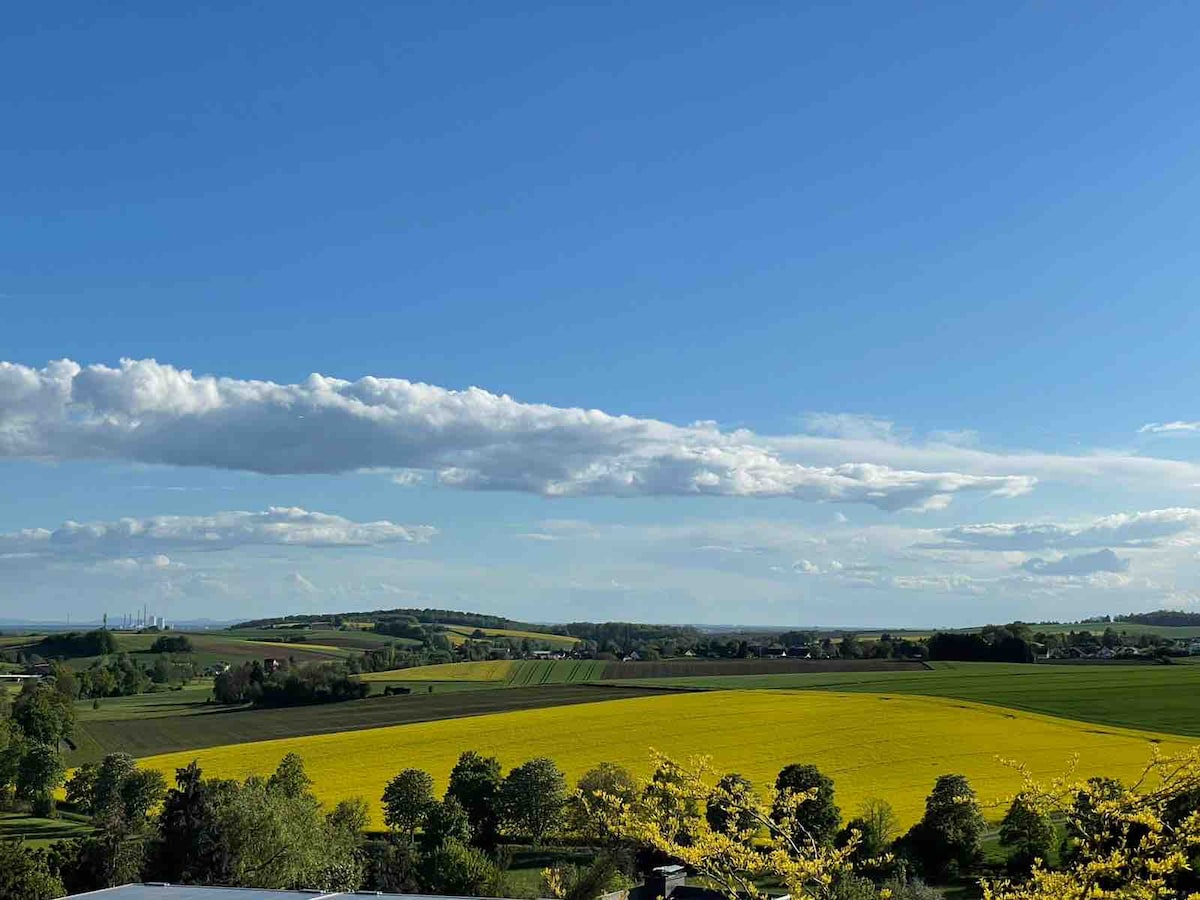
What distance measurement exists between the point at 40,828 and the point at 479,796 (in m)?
24.7

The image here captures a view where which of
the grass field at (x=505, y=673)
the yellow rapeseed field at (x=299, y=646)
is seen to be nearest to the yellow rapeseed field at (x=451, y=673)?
the grass field at (x=505, y=673)

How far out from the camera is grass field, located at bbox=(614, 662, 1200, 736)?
2859 inches

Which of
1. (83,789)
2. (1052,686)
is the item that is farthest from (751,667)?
(83,789)

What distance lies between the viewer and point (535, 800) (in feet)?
174

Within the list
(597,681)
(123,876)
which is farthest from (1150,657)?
(123,876)

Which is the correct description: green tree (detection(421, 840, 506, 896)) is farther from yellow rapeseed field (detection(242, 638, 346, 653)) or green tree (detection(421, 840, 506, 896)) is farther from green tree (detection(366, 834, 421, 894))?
yellow rapeseed field (detection(242, 638, 346, 653))

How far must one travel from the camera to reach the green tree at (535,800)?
5281 cm

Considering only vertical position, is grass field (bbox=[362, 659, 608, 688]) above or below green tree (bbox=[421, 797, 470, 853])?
above

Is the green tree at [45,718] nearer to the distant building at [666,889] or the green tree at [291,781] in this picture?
the green tree at [291,781]

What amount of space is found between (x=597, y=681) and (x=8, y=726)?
175 feet

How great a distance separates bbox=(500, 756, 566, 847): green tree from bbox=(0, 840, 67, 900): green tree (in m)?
19.6

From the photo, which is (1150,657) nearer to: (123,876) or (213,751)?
(213,751)

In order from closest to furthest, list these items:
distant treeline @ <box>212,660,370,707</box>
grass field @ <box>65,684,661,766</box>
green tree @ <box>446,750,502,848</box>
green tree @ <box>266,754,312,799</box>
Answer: green tree @ <box>446,750,502,848</box>
green tree @ <box>266,754,312,799</box>
grass field @ <box>65,684,661,766</box>
distant treeline @ <box>212,660,370,707</box>

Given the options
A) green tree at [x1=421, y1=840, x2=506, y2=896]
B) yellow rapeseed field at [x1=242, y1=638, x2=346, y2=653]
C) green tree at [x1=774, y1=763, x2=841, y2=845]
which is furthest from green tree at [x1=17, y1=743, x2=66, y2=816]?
yellow rapeseed field at [x1=242, y1=638, x2=346, y2=653]
